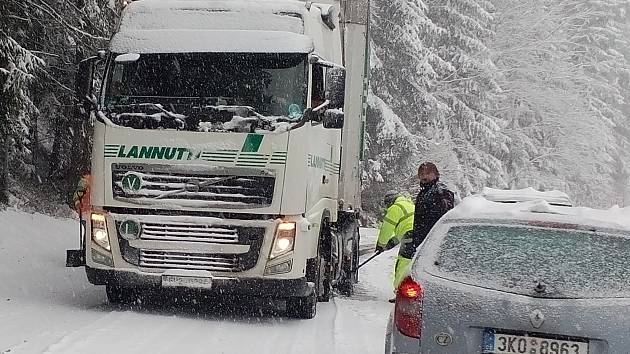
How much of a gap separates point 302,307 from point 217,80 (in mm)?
2446

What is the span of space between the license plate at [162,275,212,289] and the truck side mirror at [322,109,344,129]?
6.12ft

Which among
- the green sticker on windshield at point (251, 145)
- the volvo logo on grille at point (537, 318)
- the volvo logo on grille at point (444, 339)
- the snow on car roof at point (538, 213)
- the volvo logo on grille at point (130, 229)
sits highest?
the green sticker on windshield at point (251, 145)

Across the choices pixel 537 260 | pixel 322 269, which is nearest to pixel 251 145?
pixel 322 269

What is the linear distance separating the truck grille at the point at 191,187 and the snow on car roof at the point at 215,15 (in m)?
1.47

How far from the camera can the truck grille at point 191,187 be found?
8.59 meters

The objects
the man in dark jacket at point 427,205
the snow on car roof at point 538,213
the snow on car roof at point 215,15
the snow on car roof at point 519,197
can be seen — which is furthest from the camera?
the man in dark jacket at point 427,205

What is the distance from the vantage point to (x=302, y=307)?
9.31 meters

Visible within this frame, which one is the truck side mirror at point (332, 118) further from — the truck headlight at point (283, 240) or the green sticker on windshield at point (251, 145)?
the truck headlight at point (283, 240)

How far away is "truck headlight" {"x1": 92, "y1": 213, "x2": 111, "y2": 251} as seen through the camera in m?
8.77

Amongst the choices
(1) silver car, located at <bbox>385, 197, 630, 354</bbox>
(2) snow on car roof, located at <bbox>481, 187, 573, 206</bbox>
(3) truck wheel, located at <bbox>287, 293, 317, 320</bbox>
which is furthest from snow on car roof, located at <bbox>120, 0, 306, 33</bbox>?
(1) silver car, located at <bbox>385, 197, 630, 354</bbox>

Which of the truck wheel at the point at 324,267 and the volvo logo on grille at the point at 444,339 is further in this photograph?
the truck wheel at the point at 324,267

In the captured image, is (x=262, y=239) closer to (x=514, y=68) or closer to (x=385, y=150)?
(x=385, y=150)

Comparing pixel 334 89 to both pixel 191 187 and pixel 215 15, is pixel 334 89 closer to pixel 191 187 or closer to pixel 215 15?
pixel 215 15

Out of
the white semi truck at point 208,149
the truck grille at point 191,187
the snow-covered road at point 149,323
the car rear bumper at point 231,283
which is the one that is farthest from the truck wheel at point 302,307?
the truck grille at point 191,187
